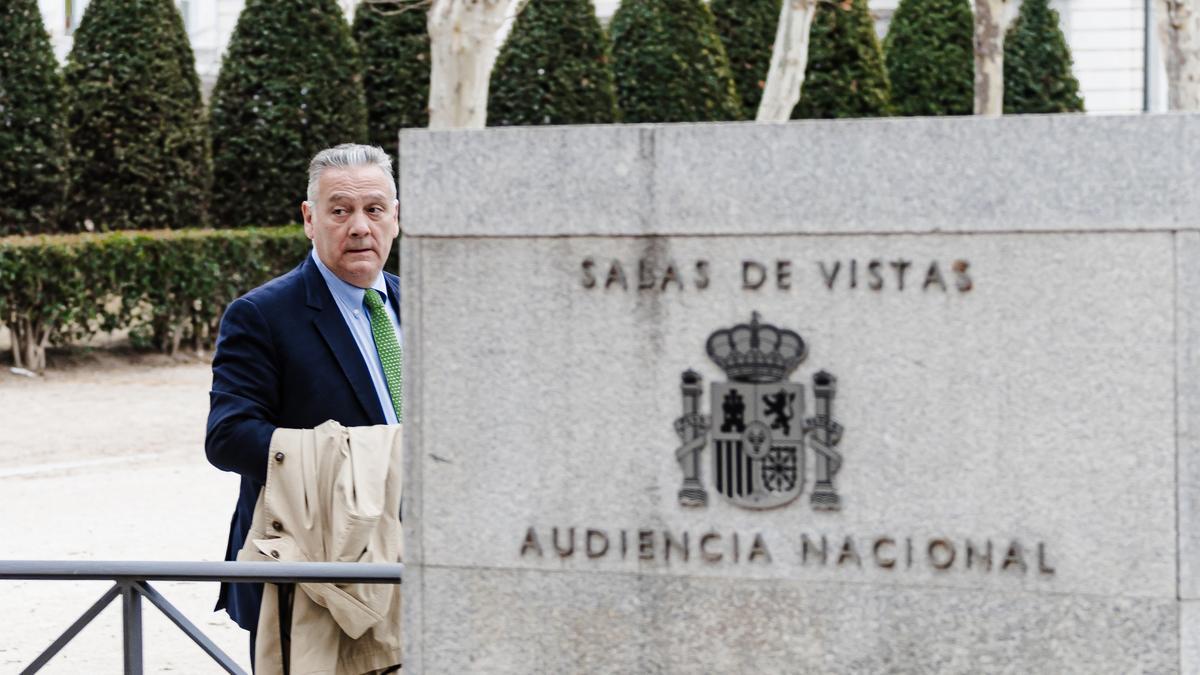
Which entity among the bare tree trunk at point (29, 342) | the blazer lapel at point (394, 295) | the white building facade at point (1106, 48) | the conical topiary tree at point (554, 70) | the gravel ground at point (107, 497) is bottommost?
the gravel ground at point (107, 497)

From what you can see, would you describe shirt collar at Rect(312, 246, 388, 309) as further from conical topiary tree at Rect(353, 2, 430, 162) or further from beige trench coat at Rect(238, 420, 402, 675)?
conical topiary tree at Rect(353, 2, 430, 162)

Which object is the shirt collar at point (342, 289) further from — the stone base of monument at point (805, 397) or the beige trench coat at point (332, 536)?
the stone base of monument at point (805, 397)

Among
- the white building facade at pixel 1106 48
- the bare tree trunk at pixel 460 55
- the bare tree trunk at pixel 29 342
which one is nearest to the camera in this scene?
the bare tree trunk at pixel 460 55

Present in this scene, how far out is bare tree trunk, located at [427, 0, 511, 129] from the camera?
13.8m

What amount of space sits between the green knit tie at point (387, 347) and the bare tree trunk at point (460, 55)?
9.69 meters

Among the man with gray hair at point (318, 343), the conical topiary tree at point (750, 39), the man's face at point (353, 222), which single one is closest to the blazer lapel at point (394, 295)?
the man with gray hair at point (318, 343)

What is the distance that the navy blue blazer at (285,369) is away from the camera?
13.1 feet

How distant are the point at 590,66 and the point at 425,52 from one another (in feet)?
7.10

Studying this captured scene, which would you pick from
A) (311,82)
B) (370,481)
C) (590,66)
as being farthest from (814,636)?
(590,66)

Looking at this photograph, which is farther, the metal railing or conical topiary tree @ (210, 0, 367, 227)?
conical topiary tree @ (210, 0, 367, 227)

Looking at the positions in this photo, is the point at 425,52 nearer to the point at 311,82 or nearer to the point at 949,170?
the point at 311,82

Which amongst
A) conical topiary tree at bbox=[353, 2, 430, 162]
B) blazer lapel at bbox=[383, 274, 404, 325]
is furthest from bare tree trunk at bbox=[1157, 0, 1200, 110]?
blazer lapel at bbox=[383, 274, 404, 325]

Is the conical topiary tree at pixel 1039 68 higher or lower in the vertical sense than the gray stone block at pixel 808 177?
higher

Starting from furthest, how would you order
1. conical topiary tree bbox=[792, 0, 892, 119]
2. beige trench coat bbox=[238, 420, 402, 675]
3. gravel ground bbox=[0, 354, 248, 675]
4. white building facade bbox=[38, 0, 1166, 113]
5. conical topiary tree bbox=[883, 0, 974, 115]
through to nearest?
white building facade bbox=[38, 0, 1166, 113] → conical topiary tree bbox=[883, 0, 974, 115] → conical topiary tree bbox=[792, 0, 892, 119] → gravel ground bbox=[0, 354, 248, 675] → beige trench coat bbox=[238, 420, 402, 675]
